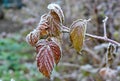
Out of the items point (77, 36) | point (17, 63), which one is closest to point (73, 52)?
point (17, 63)

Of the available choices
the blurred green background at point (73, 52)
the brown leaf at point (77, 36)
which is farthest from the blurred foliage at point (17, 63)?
the brown leaf at point (77, 36)

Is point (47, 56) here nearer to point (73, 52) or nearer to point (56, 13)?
point (56, 13)

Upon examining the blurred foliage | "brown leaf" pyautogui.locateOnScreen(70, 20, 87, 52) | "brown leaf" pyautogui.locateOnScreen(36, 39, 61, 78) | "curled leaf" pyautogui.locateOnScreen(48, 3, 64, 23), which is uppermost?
"curled leaf" pyautogui.locateOnScreen(48, 3, 64, 23)

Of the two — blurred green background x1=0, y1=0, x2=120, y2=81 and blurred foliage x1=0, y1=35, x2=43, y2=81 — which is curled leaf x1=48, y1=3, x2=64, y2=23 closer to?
blurred green background x1=0, y1=0, x2=120, y2=81

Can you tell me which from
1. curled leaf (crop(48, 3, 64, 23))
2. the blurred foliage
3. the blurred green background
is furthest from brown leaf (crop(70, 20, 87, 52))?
the blurred foliage

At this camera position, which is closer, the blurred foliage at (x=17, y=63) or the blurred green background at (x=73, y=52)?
the blurred green background at (x=73, y=52)

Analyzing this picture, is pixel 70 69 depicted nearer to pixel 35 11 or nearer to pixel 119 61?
pixel 119 61

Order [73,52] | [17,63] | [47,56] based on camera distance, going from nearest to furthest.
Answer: [47,56]
[73,52]
[17,63]

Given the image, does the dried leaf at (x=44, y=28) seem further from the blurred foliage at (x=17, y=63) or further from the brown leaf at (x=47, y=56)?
the blurred foliage at (x=17, y=63)

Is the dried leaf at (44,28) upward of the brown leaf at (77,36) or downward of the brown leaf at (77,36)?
upward

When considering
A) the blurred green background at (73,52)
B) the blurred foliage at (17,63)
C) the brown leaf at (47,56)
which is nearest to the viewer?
the brown leaf at (47,56)
